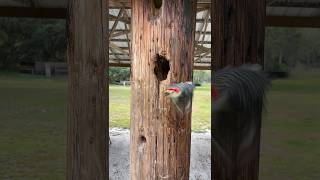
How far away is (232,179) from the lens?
2.79ft

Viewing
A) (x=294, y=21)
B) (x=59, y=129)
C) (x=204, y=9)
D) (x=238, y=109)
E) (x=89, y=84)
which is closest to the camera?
(x=238, y=109)

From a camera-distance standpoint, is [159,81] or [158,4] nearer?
[158,4]

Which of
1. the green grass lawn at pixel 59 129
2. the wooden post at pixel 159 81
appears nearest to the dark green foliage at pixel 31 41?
the green grass lawn at pixel 59 129

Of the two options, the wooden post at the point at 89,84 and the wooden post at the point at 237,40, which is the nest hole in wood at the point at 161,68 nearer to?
the wooden post at the point at 89,84

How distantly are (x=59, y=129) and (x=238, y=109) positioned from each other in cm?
955

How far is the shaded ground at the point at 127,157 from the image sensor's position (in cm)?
573

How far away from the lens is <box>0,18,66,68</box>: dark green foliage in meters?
12.1

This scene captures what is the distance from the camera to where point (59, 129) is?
9977 millimetres

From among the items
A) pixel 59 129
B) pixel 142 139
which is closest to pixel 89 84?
pixel 142 139

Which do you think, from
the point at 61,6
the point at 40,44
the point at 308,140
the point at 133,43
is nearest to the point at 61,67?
the point at 40,44

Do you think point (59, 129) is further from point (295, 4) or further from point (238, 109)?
point (238, 109)

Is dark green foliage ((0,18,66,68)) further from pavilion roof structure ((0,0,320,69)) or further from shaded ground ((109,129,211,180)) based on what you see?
pavilion roof structure ((0,0,320,69))

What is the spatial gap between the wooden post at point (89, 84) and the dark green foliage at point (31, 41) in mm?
11233

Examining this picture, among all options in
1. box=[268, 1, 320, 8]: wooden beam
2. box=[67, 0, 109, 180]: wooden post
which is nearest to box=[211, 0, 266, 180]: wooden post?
box=[67, 0, 109, 180]: wooden post
